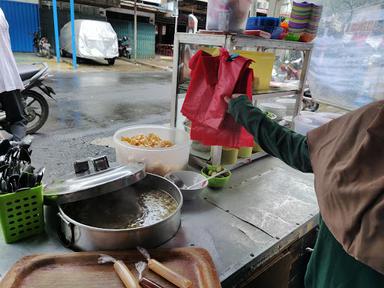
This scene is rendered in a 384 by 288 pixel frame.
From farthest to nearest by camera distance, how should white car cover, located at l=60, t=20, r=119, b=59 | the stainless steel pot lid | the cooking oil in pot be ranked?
white car cover, located at l=60, t=20, r=119, b=59 < the cooking oil in pot < the stainless steel pot lid

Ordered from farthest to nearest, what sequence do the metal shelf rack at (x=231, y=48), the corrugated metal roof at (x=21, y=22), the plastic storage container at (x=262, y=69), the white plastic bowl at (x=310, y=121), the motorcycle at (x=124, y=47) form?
the motorcycle at (x=124, y=47) → the corrugated metal roof at (x=21, y=22) → the plastic storage container at (x=262, y=69) → the white plastic bowl at (x=310, y=121) → the metal shelf rack at (x=231, y=48)

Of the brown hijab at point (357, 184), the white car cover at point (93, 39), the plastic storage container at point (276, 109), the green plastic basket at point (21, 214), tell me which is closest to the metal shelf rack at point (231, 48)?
the plastic storage container at point (276, 109)

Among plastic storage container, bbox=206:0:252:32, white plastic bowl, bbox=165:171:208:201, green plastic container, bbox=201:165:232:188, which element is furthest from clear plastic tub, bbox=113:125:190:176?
plastic storage container, bbox=206:0:252:32

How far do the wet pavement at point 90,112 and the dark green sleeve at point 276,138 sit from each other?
1.56 metres

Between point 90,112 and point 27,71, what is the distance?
4.64 feet

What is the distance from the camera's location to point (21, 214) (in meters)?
1.03

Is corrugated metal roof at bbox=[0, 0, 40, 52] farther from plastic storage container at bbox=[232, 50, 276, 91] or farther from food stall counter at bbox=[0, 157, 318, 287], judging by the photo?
food stall counter at bbox=[0, 157, 318, 287]

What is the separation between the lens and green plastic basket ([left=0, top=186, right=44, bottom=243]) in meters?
0.98

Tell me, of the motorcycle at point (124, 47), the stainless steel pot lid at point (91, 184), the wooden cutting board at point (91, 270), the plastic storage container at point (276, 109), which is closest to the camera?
the wooden cutting board at point (91, 270)

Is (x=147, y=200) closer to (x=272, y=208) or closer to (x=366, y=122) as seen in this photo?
(x=272, y=208)

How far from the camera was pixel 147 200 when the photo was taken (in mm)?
1307

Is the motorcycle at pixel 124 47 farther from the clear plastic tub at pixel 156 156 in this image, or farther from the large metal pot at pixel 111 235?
the large metal pot at pixel 111 235

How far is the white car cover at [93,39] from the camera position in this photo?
10805 millimetres

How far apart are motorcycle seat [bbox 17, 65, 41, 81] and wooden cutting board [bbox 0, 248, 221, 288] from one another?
3.52 metres
